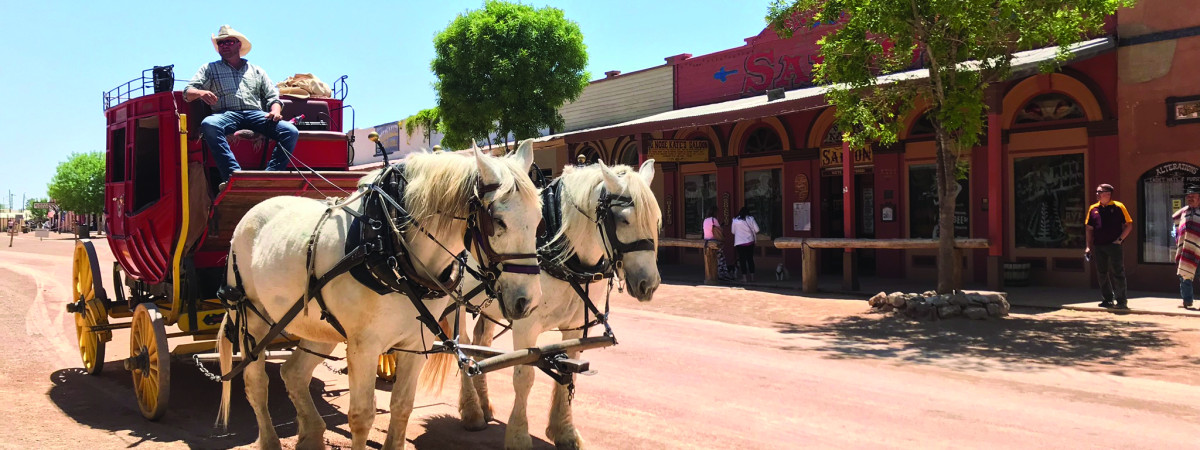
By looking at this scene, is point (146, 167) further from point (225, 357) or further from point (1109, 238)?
point (1109, 238)

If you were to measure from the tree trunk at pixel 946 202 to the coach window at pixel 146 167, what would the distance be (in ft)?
32.4

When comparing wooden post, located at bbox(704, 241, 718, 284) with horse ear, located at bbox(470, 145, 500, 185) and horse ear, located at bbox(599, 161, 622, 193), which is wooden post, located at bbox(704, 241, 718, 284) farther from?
horse ear, located at bbox(470, 145, 500, 185)

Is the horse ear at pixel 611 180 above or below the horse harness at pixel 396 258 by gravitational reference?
above

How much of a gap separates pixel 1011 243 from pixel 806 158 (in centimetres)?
460

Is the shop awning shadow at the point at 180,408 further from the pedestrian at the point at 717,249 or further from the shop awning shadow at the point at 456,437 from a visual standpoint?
the pedestrian at the point at 717,249

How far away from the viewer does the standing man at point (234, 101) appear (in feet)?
20.4

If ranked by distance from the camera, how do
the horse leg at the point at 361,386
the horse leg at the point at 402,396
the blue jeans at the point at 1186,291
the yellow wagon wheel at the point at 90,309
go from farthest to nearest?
the blue jeans at the point at 1186,291 < the yellow wagon wheel at the point at 90,309 < the horse leg at the point at 402,396 < the horse leg at the point at 361,386

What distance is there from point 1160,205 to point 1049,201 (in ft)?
5.41

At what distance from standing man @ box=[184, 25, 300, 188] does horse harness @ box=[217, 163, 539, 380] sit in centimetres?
207

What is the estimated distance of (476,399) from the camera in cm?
596

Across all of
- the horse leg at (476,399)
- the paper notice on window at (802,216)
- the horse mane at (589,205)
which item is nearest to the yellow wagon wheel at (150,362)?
the horse leg at (476,399)

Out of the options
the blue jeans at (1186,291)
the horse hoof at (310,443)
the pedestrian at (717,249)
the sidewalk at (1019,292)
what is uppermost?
the pedestrian at (717,249)

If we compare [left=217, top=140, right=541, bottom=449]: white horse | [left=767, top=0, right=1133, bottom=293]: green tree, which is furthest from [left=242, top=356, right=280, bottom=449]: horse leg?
[left=767, top=0, right=1133, bottom=293]: green tree

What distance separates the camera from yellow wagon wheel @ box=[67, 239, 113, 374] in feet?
23.9
